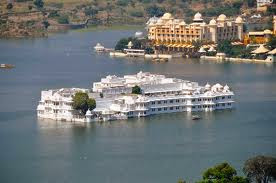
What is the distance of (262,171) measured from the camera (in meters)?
17.1

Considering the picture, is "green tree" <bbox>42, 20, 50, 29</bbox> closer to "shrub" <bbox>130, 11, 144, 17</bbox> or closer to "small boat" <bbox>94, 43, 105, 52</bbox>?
"shrub" <bbox>130, 11, 144, 17</bbox>

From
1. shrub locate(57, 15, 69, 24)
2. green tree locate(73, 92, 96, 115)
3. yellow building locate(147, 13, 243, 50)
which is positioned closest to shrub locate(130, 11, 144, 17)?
shrub locate(57, 15, 69, 24)

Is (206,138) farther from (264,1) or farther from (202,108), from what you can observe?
(264,1)

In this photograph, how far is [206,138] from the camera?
2183cm

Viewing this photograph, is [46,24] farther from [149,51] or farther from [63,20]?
[149,51]

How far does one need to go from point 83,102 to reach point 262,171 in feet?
22.3

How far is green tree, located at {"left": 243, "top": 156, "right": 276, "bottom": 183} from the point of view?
1708cm

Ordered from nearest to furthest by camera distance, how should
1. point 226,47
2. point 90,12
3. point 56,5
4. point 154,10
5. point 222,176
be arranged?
point 222,176, point 226,47, point 154,10, point 90,12, point 56,5

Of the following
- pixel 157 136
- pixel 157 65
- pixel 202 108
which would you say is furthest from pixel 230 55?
pixel 157 136

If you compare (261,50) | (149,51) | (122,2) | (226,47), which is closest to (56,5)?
(122,2)

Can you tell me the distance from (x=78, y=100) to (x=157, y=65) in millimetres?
10811

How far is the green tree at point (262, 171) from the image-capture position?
17.1 meters

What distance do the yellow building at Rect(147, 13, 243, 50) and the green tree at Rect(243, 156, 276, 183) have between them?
21.1 meters

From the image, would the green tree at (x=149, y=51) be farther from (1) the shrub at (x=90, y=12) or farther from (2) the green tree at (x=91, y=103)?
(2) the green tree at (x=91, y=103)
